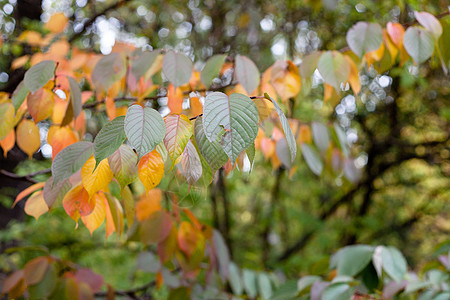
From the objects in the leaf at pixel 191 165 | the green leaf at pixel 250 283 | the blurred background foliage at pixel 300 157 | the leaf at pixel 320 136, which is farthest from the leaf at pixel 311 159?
the blurred background foliage at pixel 300 157

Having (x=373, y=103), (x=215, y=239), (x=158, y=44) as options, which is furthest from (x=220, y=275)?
(x=373, y=103)

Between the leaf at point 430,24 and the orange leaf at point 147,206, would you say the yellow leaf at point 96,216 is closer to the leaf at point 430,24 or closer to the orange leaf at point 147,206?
the orange leaf at point 147,206

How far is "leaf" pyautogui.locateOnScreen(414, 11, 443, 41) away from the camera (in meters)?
1.01

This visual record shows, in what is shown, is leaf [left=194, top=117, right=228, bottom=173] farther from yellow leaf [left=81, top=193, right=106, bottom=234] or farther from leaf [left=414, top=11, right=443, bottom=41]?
leaf [left=414, top=11, right=443, bottom=41]

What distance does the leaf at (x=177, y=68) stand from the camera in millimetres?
977

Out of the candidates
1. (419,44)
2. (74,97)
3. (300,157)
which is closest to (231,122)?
(74,97)

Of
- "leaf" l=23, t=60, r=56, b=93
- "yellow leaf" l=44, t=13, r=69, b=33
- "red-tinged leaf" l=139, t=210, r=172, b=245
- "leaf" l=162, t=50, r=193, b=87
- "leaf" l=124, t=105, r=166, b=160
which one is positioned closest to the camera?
"leaf" l=124, t=105, r=166, b=160

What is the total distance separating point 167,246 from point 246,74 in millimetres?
544

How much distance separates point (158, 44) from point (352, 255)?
82.7 inches

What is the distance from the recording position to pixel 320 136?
4.29 feet

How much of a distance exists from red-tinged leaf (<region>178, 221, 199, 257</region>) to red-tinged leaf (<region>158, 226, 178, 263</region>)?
0.02 metres

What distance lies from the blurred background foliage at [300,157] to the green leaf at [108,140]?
205cm

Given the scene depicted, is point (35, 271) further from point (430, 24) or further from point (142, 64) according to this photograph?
point (430, 24)

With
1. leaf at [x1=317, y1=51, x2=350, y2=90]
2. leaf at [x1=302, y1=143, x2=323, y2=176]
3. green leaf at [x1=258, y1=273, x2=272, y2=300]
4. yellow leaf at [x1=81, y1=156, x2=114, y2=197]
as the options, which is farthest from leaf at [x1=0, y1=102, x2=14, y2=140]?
green leaf at [x1=258, y1=273, x2=272, y2=300]
